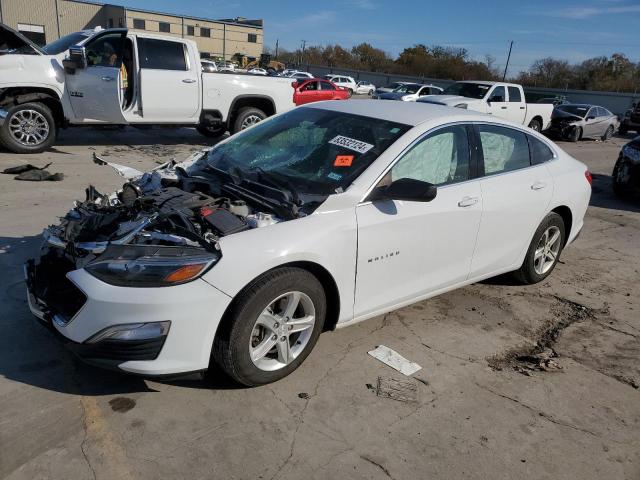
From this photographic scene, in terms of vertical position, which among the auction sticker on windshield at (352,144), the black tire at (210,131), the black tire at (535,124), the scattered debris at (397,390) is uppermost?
the auction sticker on windshield at (352,144)

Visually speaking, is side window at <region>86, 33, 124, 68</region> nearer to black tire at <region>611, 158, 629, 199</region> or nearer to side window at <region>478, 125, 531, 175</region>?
side window at <region>478, 125, 531, 175</region>

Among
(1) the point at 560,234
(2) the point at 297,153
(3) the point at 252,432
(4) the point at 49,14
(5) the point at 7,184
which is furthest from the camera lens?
(4) the point at 49,14

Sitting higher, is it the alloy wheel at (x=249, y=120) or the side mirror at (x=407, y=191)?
the side mirror at (x=407, y=191)

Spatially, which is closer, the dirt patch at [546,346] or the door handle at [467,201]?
the dirt patch at [546,346]

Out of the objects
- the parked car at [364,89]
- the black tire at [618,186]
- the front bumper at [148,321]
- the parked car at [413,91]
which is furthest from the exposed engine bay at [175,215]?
the parked car at [364,89]

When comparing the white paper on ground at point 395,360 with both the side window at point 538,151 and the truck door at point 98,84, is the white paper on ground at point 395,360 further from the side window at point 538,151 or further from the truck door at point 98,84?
the truck door at point 98,84

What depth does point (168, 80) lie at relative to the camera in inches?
370

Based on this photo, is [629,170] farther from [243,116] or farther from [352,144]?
[352,144]

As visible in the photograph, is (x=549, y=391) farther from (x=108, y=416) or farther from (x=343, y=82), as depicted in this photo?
(x=343, y=82)

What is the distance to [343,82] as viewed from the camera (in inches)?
1651

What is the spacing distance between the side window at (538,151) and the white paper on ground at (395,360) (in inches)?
85.7

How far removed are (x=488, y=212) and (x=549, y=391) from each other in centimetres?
134

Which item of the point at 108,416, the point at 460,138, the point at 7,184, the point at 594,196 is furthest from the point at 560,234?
the point at 7,184

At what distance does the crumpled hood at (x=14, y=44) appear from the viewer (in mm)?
8055
